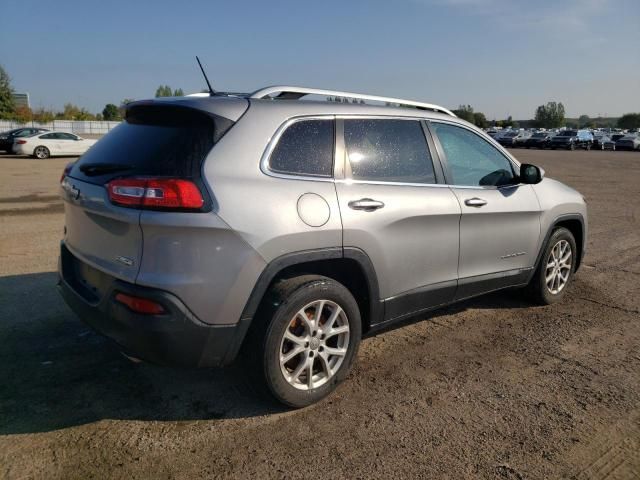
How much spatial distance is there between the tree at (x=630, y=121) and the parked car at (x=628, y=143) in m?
74.6

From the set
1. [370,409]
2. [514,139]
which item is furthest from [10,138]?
[514,139]

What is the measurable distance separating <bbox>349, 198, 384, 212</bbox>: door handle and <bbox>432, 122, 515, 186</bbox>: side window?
0.96 metres

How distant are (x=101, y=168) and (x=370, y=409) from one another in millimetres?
2116

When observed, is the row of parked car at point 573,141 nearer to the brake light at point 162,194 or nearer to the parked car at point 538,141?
the parked car at point 538,141

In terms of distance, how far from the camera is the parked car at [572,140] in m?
48.3

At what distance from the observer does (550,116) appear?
141m

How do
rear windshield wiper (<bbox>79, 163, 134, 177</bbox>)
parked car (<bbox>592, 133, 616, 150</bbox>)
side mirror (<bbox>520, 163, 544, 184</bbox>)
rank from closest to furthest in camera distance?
rear windshield wiper (<bbox>79, 163, 134, 177</bbox>)
side mirror (<bbox>520, 163, 544, 184</bbox>)
parked car (<bbox>592, 133, 616, 150</bbox>)

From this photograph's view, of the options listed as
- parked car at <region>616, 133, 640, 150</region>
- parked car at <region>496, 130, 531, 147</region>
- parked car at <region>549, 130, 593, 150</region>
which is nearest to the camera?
parked car at <region>616, 133, 640, 150</region>

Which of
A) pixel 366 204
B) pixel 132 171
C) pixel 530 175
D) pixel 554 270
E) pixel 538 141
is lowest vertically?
pixel 554 270

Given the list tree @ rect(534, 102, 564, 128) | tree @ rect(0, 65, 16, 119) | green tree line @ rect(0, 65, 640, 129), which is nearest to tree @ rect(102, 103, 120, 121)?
green tree line @ rect(0, 65, 640, 129)

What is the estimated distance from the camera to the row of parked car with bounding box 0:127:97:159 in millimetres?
23594

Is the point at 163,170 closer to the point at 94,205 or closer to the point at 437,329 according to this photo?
the point at 94,205

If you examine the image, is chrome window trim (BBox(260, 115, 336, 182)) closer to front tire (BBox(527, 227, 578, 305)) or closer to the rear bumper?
the rear bumper

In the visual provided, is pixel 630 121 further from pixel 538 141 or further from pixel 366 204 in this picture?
pixel 366 204
